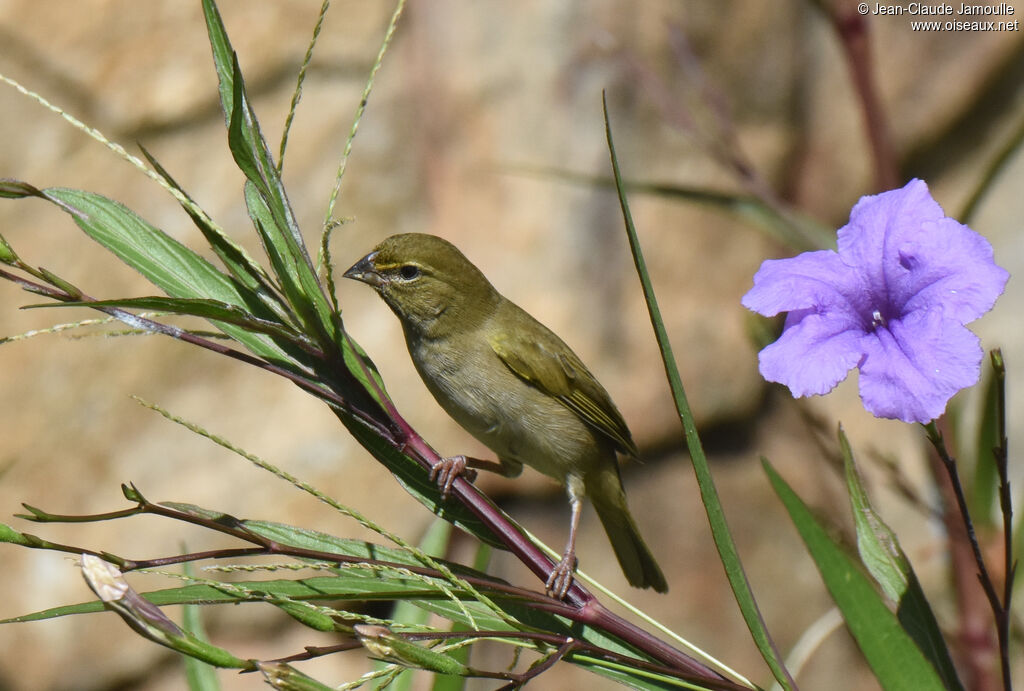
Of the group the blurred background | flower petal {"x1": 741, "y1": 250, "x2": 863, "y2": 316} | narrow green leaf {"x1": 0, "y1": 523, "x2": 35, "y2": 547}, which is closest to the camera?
narrow green leaf {"x1": 0, "y1": 523, "x2": 35, "y2": 547}

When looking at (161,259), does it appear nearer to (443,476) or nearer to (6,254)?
(6,254)

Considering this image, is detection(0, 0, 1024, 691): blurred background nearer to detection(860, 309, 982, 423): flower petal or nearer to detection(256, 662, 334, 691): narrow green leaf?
detection(860, 309, 982, 423): flower petal

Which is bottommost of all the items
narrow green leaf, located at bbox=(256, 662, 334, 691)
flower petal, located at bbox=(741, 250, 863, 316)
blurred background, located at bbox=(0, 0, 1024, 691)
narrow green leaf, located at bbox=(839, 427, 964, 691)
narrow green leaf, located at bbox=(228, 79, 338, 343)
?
narrow green leaf, located at bbox=(256, 662, 334, 691)

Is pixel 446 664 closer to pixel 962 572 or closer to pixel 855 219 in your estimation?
pixel 855 219

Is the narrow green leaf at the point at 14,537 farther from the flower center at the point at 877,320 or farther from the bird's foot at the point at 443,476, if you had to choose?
the flower center at the point at 877,320

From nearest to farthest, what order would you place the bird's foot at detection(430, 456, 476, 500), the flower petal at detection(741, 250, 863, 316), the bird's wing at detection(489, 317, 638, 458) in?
the flower petal at detection(741, 250, 863, 316), the bird's foot at detection(430, 456, 476, 500), the bird's wing at detection(489, 317, 638, 458)

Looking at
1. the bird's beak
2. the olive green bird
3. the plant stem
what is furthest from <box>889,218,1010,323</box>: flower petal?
the bird's beak

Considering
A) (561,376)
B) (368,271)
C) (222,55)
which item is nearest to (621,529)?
(561,376)

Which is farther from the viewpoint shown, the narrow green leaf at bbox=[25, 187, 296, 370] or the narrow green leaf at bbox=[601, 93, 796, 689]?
the narrow green leaf at bbox=[25, 187, 296, 370]

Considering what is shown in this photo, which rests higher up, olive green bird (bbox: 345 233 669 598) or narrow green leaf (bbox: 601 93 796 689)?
olive green bird (bbox: 345 233 669 598)
